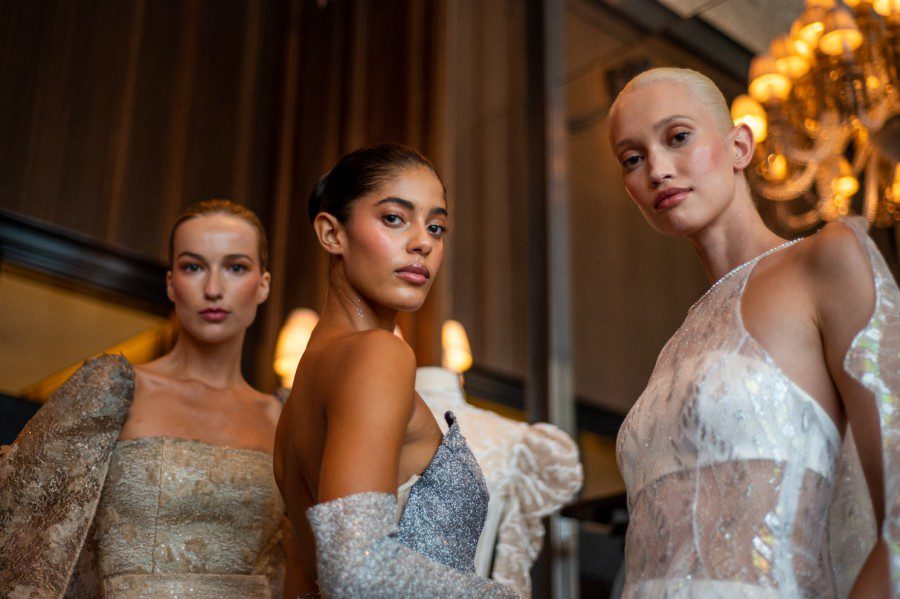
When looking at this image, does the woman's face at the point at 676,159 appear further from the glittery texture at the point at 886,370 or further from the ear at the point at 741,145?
the glittery texture at the point at 886,370

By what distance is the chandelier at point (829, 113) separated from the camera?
4.14 m

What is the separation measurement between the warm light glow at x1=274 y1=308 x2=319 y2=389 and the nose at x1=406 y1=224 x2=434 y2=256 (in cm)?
264

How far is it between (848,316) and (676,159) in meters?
0.43

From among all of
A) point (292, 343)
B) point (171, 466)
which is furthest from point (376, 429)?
point (292, 343)

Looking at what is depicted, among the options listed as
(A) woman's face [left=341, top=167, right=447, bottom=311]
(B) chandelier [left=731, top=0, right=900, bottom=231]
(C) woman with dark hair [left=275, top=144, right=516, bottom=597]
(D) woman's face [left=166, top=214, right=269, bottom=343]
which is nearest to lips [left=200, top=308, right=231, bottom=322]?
(D) woman's face [left=166, top=214, right=269, bottom=343]

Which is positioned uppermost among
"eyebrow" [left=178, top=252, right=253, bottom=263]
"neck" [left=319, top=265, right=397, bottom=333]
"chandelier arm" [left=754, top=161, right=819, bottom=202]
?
"chandelier arm" [left=754, top=161, right=819, bottom=202]

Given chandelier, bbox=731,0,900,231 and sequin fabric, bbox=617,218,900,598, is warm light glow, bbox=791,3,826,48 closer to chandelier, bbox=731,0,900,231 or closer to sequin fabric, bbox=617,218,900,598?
chandelier, bbox=731,0,900,231

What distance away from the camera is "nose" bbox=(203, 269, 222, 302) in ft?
8.10

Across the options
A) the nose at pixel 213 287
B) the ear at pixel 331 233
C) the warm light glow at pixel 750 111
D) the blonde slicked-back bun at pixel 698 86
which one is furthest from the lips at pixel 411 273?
the warm light glow at pixel 750 111

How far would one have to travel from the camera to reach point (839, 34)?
13.6ft

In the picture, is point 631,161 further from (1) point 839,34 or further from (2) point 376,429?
(1) point 839,34

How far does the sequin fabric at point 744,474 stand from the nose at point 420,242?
0.45 m

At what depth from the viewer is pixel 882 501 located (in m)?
1.34

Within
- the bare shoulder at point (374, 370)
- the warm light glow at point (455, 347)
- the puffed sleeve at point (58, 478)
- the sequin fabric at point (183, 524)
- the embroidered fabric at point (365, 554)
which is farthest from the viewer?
the warm light glow at point (455, 347)
